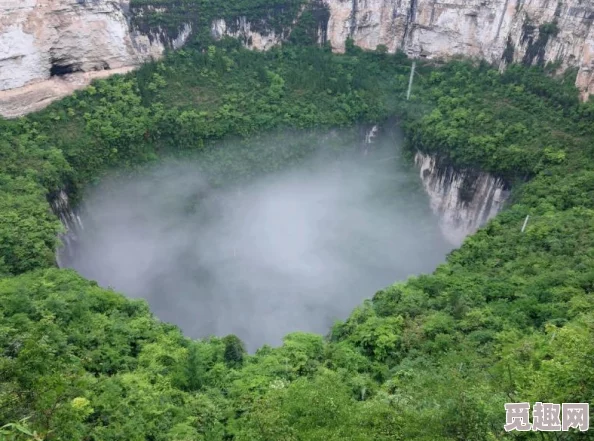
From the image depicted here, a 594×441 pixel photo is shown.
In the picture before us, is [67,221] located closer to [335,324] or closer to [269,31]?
[335,324]

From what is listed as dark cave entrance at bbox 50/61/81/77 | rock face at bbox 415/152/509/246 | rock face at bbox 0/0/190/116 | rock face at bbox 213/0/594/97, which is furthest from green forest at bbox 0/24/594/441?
dark cave entrance at bbox 50/61/81/77

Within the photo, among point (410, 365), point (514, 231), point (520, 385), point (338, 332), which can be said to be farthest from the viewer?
point (514, 231)

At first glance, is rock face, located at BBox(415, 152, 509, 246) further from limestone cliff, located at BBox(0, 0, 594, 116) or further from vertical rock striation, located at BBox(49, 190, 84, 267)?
vertical rock striation, located at BBox(49, 190, 84, 267)

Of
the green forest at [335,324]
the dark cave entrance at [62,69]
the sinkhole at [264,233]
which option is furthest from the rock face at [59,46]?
the sinkhole at [264,233]

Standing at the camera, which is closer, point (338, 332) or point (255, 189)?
point (338, 332)

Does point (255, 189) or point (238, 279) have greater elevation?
point (255, 189)

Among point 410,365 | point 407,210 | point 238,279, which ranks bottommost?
point 238,279

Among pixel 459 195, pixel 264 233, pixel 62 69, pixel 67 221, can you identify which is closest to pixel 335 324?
pixel 264 233

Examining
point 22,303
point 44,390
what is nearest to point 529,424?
point 44,390

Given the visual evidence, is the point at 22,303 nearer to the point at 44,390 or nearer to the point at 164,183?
the point at 44,390
